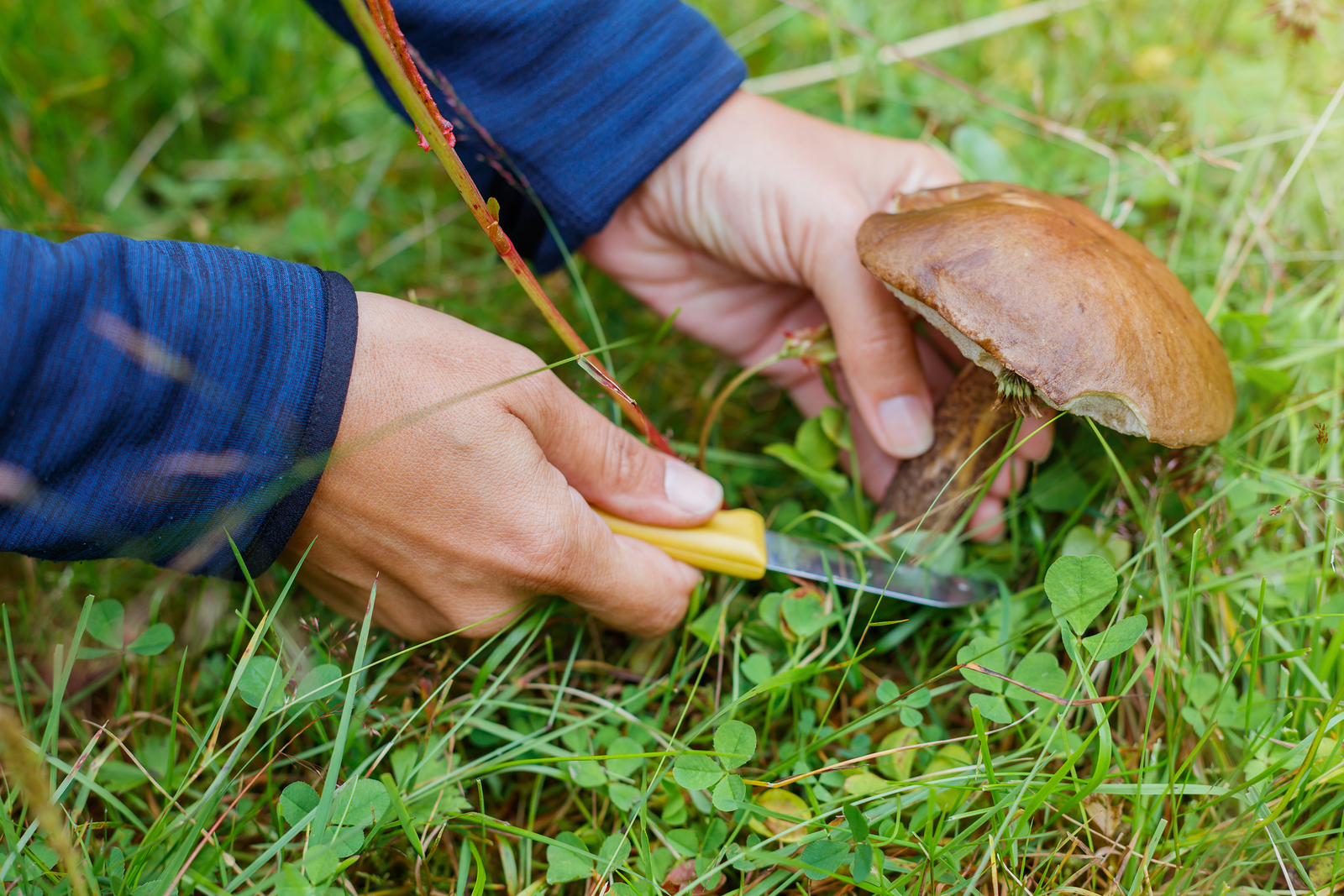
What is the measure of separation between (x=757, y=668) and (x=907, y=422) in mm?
587

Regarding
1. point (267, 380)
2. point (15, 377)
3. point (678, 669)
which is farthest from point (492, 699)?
point (15, 377)

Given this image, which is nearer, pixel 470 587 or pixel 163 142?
pixel 470 587

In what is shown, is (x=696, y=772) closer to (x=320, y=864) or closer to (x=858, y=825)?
(x=858, y=825)

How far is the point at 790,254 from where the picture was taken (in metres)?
1.69

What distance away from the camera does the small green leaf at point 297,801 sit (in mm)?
1147

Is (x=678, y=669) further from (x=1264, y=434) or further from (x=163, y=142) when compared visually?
(x=163, y=142)

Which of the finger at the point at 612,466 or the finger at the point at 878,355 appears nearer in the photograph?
the finger at the point at 612,466

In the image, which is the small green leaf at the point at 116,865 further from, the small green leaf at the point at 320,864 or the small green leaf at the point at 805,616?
the small green leaf at the point at 805,616

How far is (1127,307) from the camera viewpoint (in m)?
1.14

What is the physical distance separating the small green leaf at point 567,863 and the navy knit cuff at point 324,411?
646 mm

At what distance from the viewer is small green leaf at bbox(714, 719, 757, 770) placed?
47.4 inches

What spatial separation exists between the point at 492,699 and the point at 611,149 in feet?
3.76

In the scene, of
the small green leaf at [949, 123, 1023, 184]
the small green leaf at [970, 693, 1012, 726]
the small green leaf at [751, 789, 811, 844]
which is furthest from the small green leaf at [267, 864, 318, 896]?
the small green leaf at [949, 123, 1023, 184]

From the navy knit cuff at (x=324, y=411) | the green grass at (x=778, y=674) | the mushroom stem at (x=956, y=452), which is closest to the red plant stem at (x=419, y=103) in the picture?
the navy knit cuff at (x=324, y=411)
